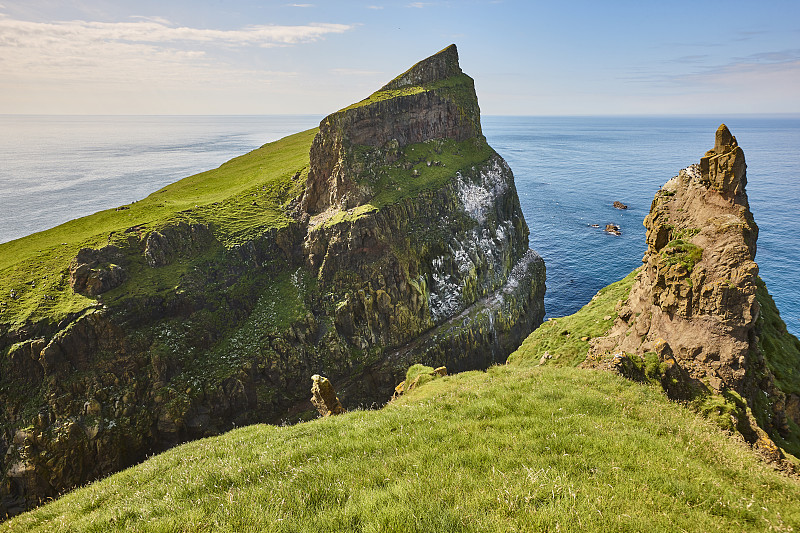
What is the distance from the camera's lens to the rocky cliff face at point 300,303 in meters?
30.8

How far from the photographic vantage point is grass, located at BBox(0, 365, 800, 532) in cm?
648

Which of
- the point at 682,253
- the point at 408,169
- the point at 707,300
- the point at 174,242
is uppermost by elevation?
the point at 408,169

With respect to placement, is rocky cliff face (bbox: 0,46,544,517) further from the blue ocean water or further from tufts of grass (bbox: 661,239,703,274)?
tufts of grass (bbox: 661,239,703,274)

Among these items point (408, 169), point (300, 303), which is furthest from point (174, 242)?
point (408, 169)

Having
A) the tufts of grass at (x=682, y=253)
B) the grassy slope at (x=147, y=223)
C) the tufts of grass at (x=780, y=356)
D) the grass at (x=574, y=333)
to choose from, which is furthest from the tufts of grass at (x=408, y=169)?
the tufts of grass at (x=780, y=356)

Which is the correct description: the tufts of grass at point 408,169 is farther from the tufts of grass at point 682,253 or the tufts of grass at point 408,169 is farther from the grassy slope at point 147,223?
the tufts of grass at point 682,253

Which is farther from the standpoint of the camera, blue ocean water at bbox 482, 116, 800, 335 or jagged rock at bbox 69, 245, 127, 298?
blue ocean water at bbox 482, 116, 800, 335

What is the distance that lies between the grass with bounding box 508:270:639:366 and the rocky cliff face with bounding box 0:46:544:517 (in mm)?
18977

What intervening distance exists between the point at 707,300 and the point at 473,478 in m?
16.9

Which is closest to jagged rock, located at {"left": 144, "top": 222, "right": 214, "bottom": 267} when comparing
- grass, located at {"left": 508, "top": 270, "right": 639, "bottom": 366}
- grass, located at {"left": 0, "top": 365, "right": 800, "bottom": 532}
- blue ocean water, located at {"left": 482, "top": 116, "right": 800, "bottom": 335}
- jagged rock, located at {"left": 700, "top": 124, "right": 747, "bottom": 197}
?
grass, located at {"left": 0, "top": 365, "right": 800, "bottom": 532}

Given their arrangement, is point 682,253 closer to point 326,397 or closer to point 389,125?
point 326,397

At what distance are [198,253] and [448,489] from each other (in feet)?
146

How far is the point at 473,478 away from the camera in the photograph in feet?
25.1

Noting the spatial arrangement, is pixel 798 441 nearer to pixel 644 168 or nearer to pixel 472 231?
pixel 472 231
